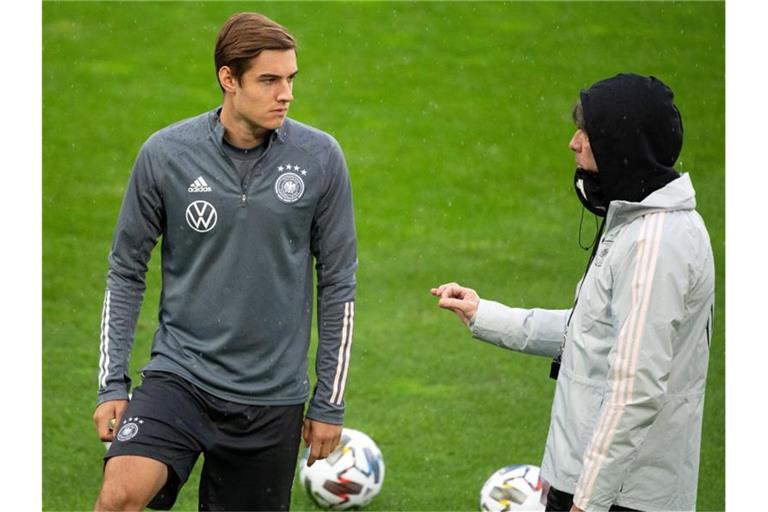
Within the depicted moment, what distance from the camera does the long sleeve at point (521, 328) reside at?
4621mm

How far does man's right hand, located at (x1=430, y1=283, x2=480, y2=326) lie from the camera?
184 inches

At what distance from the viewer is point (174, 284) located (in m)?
4.78

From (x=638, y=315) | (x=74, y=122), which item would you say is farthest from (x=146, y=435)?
(x=74, y=122)

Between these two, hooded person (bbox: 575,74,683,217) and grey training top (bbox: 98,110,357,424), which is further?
grey training top (bbox: 98,110,357,424)

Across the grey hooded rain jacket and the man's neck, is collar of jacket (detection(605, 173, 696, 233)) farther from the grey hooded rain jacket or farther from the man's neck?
the man's neck

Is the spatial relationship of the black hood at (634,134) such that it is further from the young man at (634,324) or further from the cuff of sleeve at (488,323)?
the cuff of sleeve at (488,323)

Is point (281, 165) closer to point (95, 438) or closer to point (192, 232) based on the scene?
point (192, 232)

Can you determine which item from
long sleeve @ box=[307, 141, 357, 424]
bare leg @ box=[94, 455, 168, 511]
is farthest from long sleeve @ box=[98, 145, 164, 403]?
long sleeve @ box=[307, 141, 357, 424]

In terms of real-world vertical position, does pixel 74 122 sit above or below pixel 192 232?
above

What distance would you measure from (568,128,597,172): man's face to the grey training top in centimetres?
100

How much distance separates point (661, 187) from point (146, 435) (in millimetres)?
1866

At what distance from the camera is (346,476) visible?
23.5ft

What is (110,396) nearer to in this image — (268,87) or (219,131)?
(219,131)

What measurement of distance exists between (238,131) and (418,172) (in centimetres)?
1099
